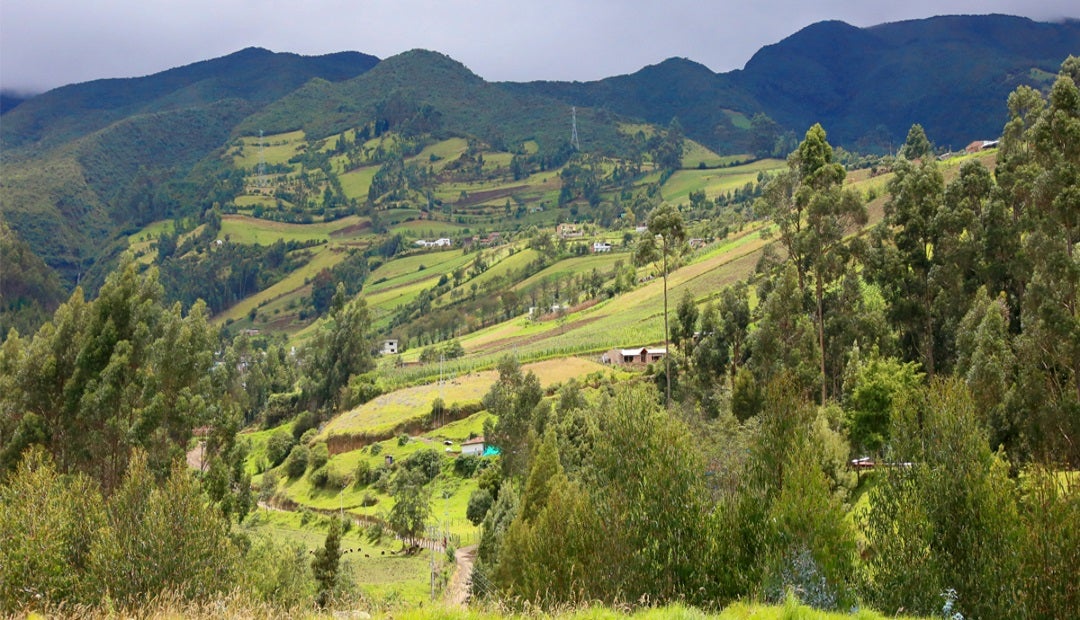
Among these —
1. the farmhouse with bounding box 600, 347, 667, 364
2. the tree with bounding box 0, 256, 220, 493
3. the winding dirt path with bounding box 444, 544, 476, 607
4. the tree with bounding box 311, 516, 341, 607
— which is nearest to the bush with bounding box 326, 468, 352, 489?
the winding dirt path with bounding box 444, 544, 476, 607

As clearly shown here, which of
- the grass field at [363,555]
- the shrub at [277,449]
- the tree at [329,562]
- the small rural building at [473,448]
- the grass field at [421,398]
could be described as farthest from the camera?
the shrub at [277,449]

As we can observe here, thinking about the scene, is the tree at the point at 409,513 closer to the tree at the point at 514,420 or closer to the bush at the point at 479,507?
the bush at the point at 479,507

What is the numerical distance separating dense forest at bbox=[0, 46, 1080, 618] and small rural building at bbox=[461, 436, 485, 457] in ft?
24.6

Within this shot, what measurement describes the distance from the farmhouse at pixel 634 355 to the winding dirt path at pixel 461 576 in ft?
96.8

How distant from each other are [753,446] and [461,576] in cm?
3106

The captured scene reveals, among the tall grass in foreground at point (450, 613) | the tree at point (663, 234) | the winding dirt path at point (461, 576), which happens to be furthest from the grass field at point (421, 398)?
the tall grass in foreground at point (450, 613)

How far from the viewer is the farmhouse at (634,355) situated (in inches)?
3342

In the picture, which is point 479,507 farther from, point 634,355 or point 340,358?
point 340,358

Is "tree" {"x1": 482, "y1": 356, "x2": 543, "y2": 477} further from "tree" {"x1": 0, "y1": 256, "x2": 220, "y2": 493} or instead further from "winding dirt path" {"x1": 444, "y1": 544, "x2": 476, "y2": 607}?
"tree" {"x1": 0, "y1": 256, "x2": 220, "y2": 493}

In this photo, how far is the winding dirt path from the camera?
4421 centimetres

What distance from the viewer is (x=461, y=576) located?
51.9m

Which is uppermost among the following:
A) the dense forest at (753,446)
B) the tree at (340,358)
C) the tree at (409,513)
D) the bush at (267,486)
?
the dense forest at (753,446)

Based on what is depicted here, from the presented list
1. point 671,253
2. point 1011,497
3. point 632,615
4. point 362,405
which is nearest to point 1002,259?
point 671,253

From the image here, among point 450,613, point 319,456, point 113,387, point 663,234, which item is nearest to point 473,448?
point 319,456
